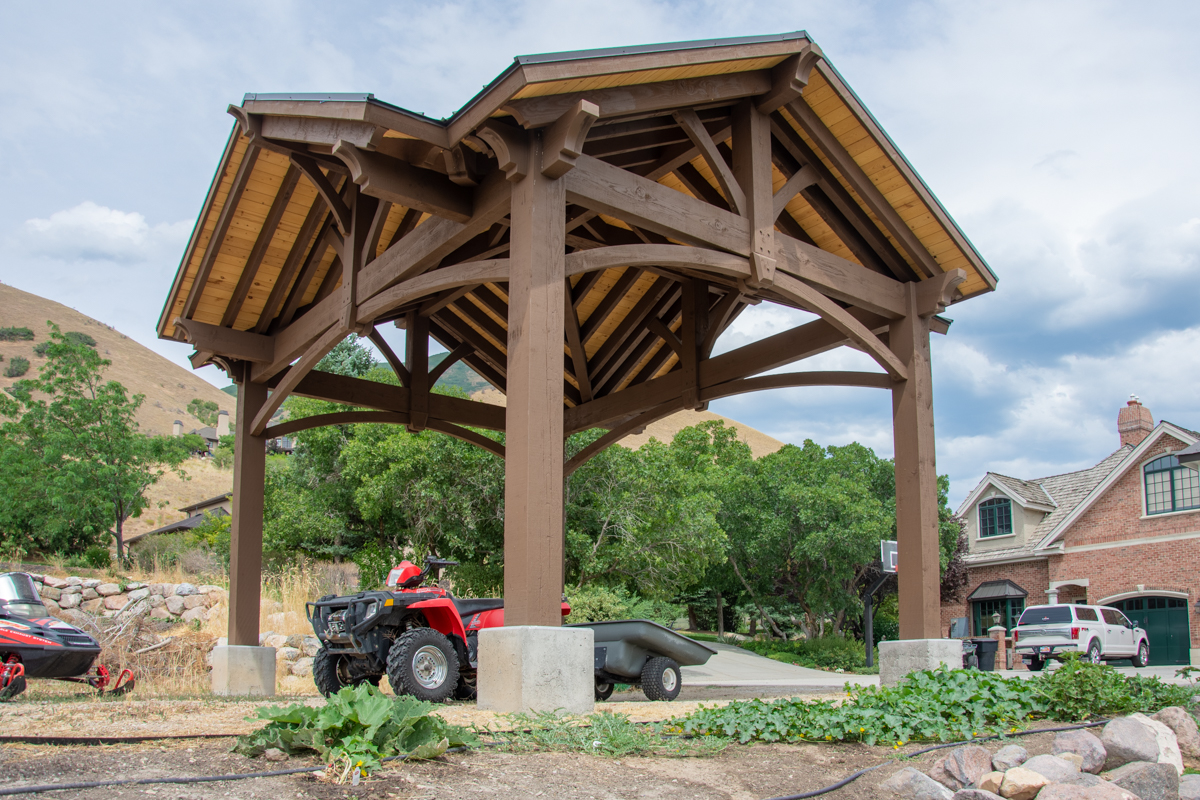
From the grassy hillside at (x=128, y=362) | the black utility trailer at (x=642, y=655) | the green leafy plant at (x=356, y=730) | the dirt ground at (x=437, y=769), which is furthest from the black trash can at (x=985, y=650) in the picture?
the grassy hillside at (x=128, y=362)

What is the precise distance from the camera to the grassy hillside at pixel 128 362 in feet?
251

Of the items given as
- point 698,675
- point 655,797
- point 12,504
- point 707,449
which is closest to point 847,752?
point 655,797

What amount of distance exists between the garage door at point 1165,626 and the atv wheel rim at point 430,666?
2246cm

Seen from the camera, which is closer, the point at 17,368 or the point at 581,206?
the point at 581,206

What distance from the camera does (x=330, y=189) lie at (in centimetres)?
815

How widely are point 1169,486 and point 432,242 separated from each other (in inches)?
919

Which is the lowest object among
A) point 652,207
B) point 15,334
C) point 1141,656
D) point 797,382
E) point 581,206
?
point 1141,656

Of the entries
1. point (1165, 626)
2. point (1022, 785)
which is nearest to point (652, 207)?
point (1022, 785)

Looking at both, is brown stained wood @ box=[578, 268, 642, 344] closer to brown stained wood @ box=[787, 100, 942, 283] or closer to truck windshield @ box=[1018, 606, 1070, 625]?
brown stained wood @ box=[787, 100, 942, 283]

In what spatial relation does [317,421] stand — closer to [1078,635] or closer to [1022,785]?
[1022,785]

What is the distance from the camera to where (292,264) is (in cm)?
Result: 965

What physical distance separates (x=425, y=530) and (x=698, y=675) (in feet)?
20.3

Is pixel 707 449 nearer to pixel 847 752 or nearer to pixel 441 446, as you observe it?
pixel 441 446

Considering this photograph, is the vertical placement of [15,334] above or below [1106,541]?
above
